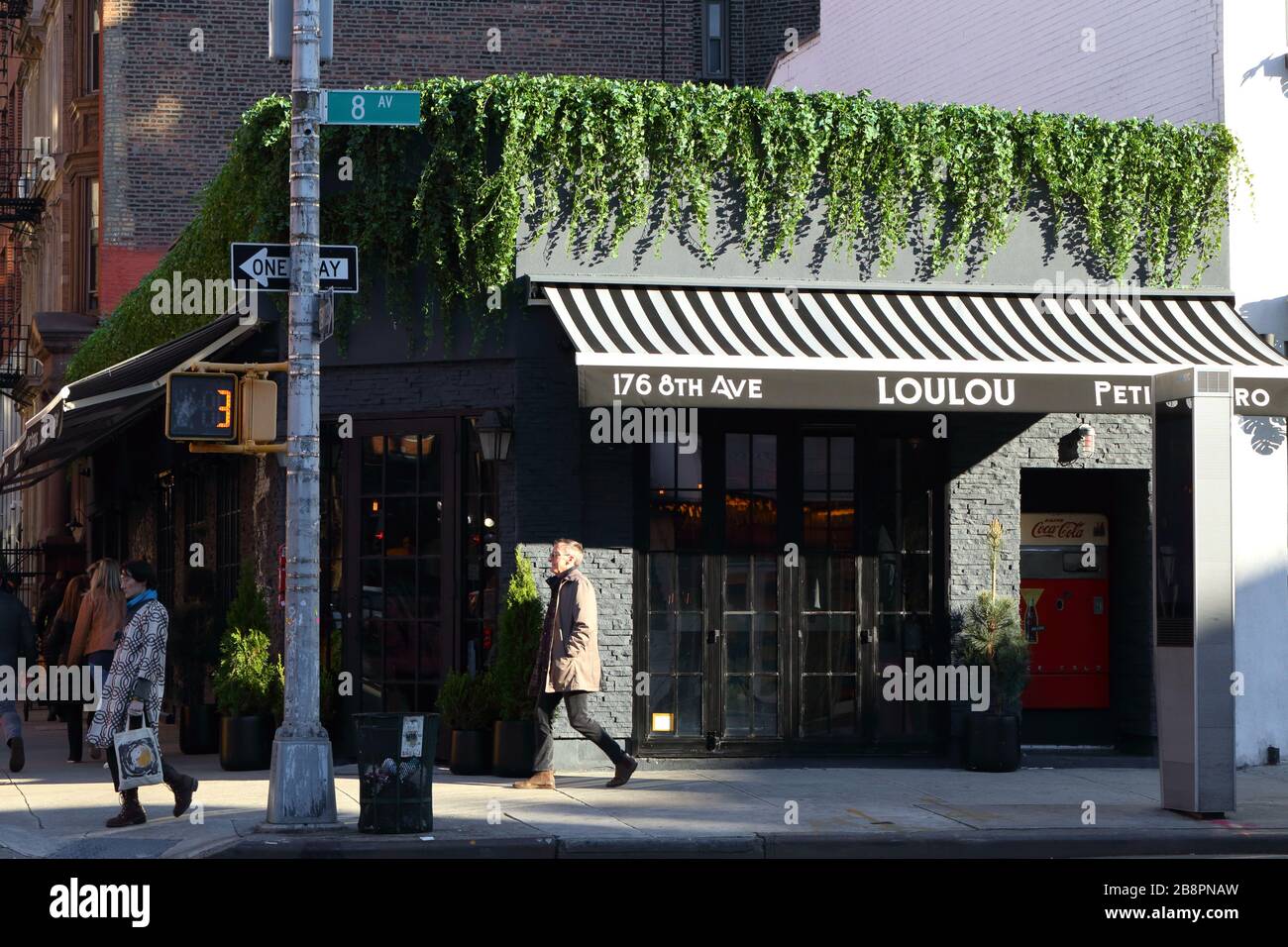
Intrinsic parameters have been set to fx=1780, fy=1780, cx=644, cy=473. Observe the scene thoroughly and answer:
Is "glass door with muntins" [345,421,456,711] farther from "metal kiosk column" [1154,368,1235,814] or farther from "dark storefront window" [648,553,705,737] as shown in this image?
"metal kiosk column" [1154,368,1235,814]

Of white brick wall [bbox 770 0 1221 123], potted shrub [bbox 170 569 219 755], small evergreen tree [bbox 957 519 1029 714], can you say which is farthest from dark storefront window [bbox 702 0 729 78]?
small evergreen tree [bbox 957 519 1029 714]

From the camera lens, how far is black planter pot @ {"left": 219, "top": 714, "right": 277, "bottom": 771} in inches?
630

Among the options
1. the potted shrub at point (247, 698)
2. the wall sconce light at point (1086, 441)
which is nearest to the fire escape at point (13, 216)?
the potted shrub at point (247, 698)

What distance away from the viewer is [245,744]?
16.0 meters

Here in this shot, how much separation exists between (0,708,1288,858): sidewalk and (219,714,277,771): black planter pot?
23cm

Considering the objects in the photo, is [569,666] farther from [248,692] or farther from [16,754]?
[16,754]

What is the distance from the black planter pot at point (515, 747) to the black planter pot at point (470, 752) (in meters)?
0.19

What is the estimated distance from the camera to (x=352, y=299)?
16000 mm

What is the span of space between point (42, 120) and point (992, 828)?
2825 cm

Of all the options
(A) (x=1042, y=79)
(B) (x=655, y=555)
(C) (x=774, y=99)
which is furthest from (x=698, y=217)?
(A) (x=1042, y=79)

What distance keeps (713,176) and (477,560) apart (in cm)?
405

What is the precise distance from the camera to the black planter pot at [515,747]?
14.9 meters

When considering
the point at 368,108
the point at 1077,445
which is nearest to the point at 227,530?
the point at 368,108
